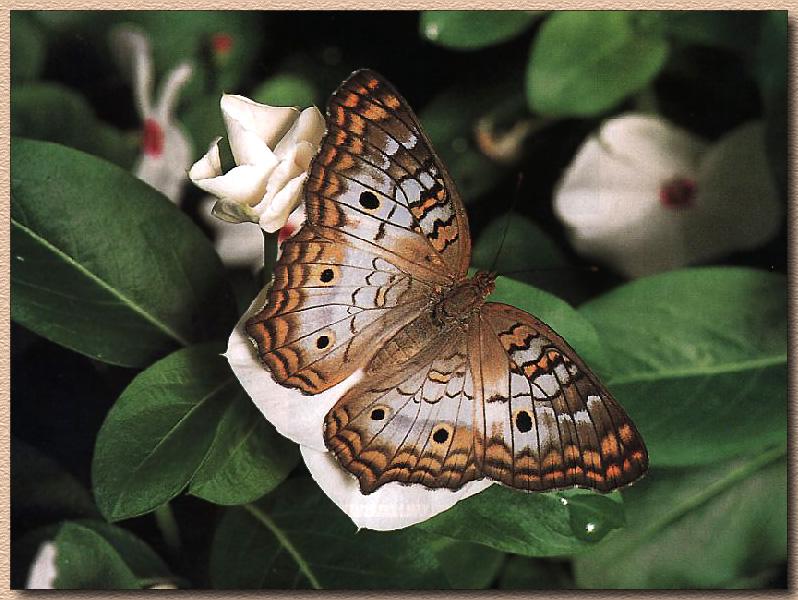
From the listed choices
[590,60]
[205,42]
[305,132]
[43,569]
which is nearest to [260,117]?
[305,132]

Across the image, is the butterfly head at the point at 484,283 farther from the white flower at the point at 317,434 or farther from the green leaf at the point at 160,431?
the green leaf at the point at 160,431

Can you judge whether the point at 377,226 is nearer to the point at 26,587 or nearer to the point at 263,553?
the point at 263,553

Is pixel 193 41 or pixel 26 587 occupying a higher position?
pixel 193 41

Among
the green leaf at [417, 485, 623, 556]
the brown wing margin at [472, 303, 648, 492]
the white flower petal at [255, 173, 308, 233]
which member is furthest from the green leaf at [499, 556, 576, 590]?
the white flower petal at [255, 173, 308, 233]

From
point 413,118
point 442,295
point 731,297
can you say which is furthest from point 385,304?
point 731,297

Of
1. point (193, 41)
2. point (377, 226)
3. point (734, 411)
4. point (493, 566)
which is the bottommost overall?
point (493, 566)

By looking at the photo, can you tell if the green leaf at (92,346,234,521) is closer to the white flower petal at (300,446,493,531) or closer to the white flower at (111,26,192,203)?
the white flower petal at (300,446,493,531)

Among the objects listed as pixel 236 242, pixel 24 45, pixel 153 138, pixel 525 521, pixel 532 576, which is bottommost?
pixel 532 576

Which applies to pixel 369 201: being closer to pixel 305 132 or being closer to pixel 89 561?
pixel 305 132
